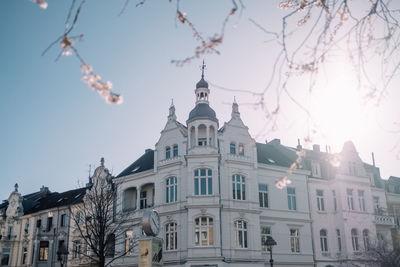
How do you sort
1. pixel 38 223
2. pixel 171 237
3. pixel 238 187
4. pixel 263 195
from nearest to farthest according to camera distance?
pixel 171 237
pixel 238 187
pixel 263 195
pixel 38 223

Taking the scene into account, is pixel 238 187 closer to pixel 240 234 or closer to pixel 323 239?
pixel 240 234

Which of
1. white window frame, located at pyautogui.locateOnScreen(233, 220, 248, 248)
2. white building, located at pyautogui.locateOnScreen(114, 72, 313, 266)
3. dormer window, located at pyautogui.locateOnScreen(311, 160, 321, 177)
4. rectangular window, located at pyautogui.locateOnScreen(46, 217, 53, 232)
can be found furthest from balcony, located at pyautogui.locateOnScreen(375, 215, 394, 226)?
rectangular window, located at pyautogui.locateOnScreen(46, 217, 53, 232)

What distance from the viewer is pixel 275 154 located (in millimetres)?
38812

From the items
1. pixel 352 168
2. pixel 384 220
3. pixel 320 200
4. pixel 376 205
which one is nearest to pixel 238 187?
pixel 320 200

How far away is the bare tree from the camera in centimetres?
2867

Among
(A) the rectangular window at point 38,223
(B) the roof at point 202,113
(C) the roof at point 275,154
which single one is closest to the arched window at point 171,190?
(B) the roof at point 202,113

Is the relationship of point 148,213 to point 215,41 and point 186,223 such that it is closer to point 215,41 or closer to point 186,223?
point 215,41

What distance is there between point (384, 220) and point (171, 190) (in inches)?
828

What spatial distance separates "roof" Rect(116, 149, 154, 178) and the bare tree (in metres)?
1.80

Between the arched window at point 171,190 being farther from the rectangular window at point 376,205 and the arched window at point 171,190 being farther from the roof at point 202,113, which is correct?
the rectangular window at point 376,205

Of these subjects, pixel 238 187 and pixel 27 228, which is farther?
pixel 27 228

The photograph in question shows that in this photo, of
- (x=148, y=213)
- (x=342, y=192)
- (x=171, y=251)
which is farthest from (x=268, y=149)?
(x=148, y=213)

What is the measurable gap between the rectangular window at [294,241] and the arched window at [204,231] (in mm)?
8151

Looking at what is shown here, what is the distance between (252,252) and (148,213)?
59.5ft
